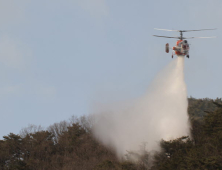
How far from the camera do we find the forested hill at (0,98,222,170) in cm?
4734

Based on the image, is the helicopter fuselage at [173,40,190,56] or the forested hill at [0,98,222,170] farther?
the helicopter fuselage at [173,40,190,56]

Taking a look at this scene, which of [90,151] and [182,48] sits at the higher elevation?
[182,48]

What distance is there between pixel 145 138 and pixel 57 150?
770 inches

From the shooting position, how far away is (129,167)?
49781 mm

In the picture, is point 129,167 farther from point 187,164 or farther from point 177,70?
point 177,70

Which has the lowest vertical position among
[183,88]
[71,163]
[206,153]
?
[206,153]

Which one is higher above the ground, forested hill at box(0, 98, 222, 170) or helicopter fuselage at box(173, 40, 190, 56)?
helicopter fuselage at box(173, 40, 190, 56)

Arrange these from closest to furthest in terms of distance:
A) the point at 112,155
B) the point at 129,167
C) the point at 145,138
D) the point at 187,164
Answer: the point at 187,164, the point at 129,167, the point at 145,138, the point at 112,155

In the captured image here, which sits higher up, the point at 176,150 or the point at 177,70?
the point at 177,70

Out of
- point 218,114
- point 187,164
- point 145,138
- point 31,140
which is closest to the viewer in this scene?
point 187,164

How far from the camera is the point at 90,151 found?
72438mm

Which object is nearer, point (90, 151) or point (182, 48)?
point (182, 48)

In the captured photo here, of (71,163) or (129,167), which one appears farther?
(71,163)

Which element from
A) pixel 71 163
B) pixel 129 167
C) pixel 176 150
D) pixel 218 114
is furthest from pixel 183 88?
pixel 71 163
